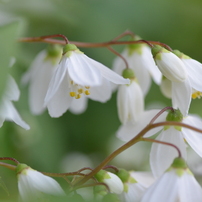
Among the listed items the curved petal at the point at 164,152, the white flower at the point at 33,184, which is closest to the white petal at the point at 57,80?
the white flower at the point at 33,184

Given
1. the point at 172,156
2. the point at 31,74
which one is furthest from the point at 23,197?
the point at 31,74

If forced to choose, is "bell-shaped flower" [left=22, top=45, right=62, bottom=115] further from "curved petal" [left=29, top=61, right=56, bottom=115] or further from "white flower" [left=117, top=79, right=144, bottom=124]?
"white flower" [left=117, top=79, right=144, bottom=124]

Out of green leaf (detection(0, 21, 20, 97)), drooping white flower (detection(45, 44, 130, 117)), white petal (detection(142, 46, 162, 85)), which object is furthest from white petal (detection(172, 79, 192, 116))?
green leaf (detection(0, 21, 20, 97))

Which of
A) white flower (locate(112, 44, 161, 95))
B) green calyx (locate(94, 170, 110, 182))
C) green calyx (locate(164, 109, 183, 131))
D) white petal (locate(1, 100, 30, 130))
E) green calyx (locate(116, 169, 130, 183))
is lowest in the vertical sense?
green calyx (locate(116, 169, 130, 183))

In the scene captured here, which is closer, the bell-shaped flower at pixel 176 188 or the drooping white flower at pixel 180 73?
the bell-shaped flower at pixel 176 188

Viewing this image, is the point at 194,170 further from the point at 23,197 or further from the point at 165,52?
the point at 23,197

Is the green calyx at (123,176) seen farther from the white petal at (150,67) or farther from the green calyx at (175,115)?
the white petal at (150,67)

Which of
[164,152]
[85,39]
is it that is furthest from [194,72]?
[85,39]
